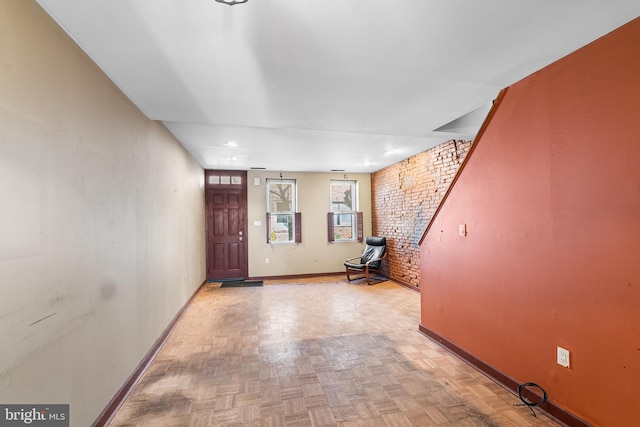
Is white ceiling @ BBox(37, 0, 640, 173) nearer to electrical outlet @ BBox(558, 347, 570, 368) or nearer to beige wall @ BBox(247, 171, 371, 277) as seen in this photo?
electrical outlet @ BBox(558, 347, 570, 368)

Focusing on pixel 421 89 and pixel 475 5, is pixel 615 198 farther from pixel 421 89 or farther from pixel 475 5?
pixel 421 89

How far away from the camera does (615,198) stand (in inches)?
59.9

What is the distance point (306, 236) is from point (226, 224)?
1.79 meters

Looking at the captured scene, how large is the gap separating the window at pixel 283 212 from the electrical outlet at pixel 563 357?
16.3ft

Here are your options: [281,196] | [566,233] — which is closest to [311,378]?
[566,233]

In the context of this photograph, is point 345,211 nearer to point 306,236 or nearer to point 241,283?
point 306,236

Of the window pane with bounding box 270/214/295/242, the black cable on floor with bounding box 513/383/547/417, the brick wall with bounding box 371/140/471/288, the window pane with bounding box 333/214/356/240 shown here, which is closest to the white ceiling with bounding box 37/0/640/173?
the brick wall with bounding box 371/140/471/288

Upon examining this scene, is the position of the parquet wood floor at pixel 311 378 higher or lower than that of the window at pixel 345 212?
lower

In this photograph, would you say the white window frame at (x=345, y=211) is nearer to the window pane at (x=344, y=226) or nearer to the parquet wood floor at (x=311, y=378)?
the window pane at (x=344, y=226)

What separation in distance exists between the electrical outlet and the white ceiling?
1.90 meters

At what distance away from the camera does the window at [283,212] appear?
632 centimetres

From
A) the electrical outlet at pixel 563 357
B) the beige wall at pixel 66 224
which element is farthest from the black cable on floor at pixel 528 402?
the beige wall at pixel 66 224

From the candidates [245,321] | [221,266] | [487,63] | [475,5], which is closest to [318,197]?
[221,266]

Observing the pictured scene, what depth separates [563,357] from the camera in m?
1.76
